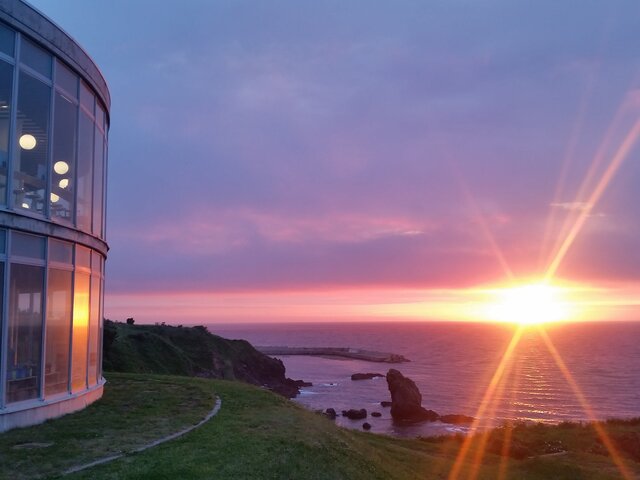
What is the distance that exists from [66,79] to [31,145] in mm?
2452

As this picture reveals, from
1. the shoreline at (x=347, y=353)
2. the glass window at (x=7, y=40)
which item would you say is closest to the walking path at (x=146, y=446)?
the glass window at (x=7, y=40)

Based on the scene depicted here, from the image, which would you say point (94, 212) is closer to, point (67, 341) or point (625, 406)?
point (67, 341)

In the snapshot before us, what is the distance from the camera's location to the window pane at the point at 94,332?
16.3m

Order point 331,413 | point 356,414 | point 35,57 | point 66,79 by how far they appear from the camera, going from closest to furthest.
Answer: point 35,57 → point 66,79 → point 356,414 → point 331,413

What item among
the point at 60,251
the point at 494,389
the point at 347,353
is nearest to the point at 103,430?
the point at 60,251

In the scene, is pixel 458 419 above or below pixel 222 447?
below

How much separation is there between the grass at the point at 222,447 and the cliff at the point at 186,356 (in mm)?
18405

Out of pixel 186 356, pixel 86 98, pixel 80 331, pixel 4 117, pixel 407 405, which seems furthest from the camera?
pixel 186 356

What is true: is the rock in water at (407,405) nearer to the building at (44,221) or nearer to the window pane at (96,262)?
the window pane at (96,262)

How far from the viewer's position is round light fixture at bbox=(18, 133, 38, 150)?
13.2 metres

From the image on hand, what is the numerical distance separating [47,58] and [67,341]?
23.7 feet

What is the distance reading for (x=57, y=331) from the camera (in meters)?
14.0

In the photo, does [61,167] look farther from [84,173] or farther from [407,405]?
[407,405]

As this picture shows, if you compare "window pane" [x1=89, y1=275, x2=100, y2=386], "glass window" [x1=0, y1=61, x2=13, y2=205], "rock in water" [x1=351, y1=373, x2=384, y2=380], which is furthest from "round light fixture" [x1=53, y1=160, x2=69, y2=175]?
"rock in water" [x1=351, y1=373, x2=384, y2=380]
